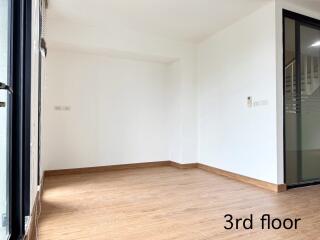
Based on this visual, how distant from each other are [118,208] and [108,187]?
95 centimetres

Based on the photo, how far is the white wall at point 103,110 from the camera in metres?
4.57

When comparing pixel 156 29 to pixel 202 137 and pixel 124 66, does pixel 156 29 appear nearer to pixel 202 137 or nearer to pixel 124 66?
pixel 124 66

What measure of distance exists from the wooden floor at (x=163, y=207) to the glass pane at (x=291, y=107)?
1.14 ft

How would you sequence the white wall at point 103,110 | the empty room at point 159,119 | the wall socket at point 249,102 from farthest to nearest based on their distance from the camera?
the white wall at point 103,110
the wall socket at point 249,102
the empty room at point 159,119

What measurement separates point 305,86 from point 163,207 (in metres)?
2.88

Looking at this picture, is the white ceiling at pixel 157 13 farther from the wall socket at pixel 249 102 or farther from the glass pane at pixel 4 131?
the glass pane at pixel 4 131

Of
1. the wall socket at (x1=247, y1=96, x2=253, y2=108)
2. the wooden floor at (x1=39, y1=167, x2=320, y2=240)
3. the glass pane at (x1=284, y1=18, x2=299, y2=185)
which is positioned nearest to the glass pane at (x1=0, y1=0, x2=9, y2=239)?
the wooden floor at (x1=39, y1=167, x2=320, y2=240)

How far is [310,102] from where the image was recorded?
3.81 m

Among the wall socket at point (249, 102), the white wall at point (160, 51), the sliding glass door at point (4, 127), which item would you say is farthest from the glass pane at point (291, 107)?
the sliding glass door at point (4, 127)

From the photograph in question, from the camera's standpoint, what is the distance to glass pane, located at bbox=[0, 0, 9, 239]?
1.61 metres

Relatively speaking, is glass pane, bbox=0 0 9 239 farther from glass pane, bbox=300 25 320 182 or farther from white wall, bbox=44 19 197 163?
glass pane, bbox=300 25 320 182

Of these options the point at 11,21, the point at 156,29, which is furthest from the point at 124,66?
the point at 11,21

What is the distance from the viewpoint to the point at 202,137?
5.21m

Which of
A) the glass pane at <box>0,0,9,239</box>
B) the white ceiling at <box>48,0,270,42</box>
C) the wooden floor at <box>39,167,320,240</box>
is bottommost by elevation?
the wooden floor at <box>39,167,320,240</box>
